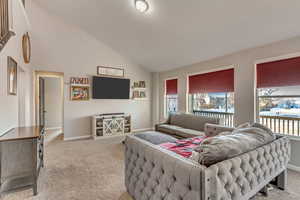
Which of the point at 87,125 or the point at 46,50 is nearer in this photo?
the point at 46,50

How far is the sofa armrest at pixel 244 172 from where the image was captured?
1010 mm

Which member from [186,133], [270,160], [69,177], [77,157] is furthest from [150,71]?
[270,160]

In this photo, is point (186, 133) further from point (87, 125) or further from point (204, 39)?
point (87, 125)

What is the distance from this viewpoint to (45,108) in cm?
606

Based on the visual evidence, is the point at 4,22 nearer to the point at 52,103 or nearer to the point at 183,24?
the point at 183,24

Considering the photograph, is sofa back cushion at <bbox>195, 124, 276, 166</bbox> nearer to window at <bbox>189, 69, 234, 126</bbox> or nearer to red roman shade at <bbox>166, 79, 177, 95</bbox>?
window at <bbox>189, 69, 234, 126</bbox>

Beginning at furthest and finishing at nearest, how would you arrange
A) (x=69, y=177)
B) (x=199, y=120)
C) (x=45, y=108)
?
(x=45, y=108) → (x=199, y=120) → (x=69, y=177)

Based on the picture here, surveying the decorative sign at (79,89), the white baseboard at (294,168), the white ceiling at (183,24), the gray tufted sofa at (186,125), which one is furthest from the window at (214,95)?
the decorative sign at (79,89)

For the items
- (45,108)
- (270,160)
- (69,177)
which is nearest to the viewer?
(270,160)

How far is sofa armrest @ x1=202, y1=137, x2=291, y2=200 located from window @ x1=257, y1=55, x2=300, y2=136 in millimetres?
1314

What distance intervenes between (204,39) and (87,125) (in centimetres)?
429

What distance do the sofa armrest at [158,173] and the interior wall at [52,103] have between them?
5524 mm

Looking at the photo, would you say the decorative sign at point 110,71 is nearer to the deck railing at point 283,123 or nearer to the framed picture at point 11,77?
the framed picture at point 11,77

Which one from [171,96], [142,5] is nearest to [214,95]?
[171,96]
